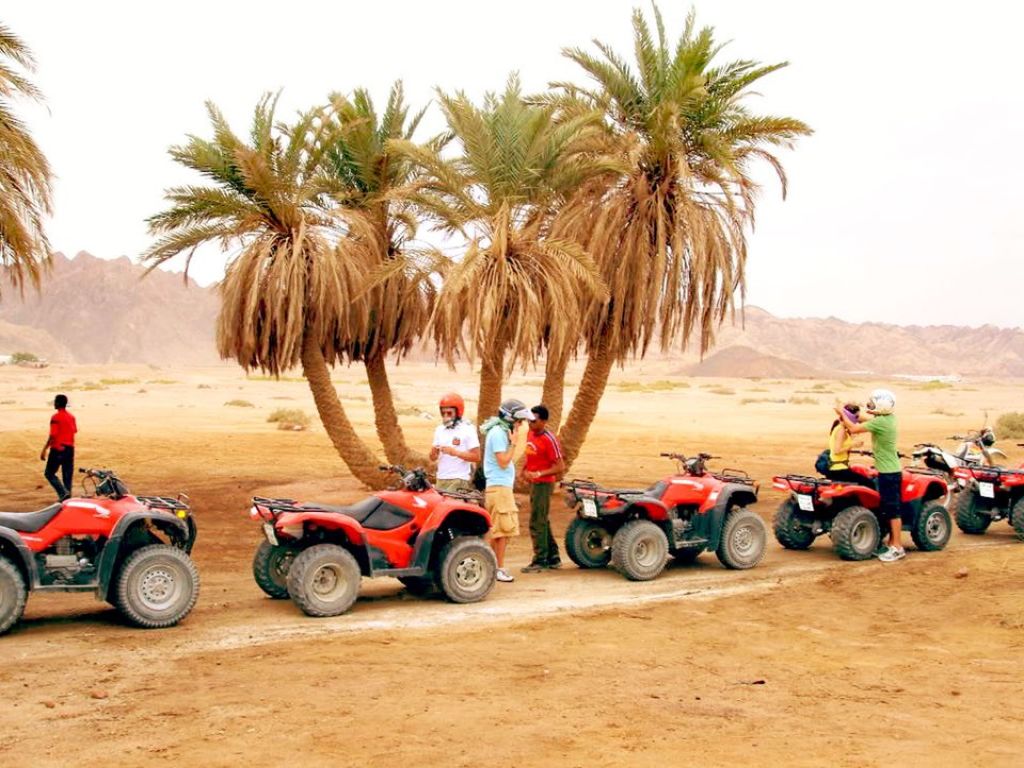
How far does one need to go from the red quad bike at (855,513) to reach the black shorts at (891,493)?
6.6 inches

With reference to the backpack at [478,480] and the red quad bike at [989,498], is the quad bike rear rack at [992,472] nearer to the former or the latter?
the red quad bike at [989,498]

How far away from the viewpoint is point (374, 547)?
991cm

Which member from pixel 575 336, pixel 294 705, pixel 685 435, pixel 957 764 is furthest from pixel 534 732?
pixel 685 435

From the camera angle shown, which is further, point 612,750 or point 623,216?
point 623,216

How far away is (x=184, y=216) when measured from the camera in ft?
55.6

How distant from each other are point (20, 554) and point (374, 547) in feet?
9.26

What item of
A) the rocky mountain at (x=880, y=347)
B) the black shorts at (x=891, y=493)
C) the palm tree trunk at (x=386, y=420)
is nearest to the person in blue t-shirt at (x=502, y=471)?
the black shorts at (x=891, y=493)

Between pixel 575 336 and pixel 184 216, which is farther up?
pixel 184 216

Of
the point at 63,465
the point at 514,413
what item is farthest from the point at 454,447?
the point at 63,465

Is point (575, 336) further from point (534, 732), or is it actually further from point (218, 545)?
point (534, 732)

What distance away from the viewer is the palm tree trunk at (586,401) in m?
18.3

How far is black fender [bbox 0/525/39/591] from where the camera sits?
845cm

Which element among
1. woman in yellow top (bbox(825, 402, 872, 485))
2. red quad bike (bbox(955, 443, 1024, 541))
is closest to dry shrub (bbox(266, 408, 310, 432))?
red quad bike (bbox(955, 443, 1024, 541))

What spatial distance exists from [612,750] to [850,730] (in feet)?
4.62
